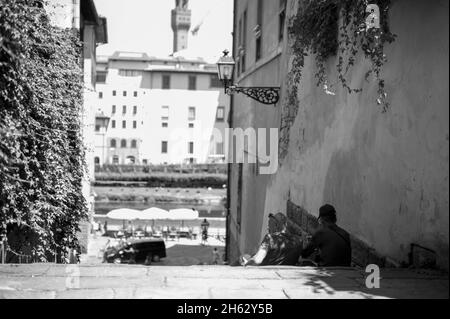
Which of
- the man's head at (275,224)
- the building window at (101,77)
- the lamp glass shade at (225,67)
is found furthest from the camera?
the building window at (101,77)

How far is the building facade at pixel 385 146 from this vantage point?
4.21 metres

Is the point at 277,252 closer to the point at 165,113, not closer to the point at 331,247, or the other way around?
the point at 331,247

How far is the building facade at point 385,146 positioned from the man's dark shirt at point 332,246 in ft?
1.24

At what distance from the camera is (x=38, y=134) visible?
6.59 m

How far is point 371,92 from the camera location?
567 cm

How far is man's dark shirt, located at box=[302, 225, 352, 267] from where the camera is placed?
5133mm

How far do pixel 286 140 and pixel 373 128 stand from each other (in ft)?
13.9

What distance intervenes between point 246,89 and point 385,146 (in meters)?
4.88

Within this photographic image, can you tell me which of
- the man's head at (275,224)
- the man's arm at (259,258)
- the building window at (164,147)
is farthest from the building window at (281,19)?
the building window at (164,147)

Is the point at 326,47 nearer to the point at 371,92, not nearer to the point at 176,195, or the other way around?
the point at 371,92

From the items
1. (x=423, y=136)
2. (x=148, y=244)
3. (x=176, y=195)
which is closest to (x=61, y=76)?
(x=423, y=136)

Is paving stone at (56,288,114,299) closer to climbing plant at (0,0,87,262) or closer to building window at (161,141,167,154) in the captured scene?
climbing plant at (0,0,87,262)

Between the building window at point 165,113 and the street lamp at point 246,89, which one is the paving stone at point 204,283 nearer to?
the street lamp at point 246,89

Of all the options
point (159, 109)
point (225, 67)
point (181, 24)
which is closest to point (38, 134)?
point (225, 67)
